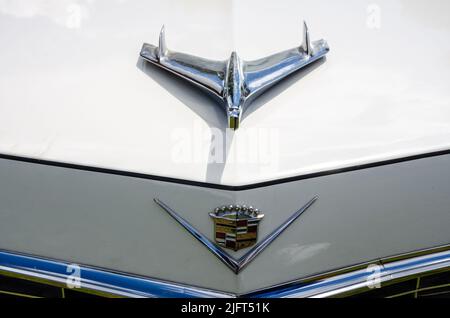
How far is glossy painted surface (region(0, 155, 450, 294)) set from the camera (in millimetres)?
1154

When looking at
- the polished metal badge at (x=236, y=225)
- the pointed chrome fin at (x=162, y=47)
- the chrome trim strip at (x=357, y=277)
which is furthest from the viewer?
the pointed chrome fin at (x=162, y=47)

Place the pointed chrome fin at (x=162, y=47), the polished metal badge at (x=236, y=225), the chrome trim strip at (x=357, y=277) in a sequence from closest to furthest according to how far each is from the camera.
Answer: the polished metal badge at (x=236, y=225), the chrome trim strip at (x=357, y=277), the pointed chrome fin at (x=162, y=47)

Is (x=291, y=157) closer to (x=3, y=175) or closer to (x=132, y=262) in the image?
(x=132, y=262)

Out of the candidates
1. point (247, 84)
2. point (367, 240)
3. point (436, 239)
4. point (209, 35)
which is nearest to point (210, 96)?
point (247, 84)

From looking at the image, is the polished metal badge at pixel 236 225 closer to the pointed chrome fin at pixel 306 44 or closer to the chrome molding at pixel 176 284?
the chrome molding at pixel 176 284

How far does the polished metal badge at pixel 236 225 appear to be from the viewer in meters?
1.14

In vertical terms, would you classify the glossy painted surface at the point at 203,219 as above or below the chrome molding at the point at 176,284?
above

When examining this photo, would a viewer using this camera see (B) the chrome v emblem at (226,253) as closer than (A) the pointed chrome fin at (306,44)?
Yes

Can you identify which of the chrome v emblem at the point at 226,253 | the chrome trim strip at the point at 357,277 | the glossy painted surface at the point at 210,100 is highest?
the glossy painted surface at the point at 210,100

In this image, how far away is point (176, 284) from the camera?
4.03ft

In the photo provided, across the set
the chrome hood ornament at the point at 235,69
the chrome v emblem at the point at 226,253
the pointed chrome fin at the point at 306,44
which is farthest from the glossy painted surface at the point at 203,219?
the pointed chrome fin at the point at 306,44

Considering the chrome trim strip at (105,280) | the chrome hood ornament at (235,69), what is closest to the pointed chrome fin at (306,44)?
the chrome hood ornament at (235,69)

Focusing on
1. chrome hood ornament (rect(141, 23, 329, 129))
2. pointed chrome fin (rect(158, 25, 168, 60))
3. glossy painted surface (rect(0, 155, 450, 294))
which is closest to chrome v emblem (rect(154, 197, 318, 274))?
glossy painted surface (rect(0, 155, 450, 294))

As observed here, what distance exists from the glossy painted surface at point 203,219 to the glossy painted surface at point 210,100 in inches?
1.6
